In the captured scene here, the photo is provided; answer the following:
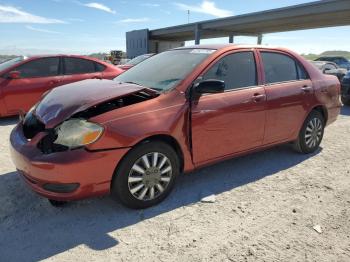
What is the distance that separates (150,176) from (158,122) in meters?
0.54

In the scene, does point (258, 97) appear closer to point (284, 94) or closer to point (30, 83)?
point (284, 94)

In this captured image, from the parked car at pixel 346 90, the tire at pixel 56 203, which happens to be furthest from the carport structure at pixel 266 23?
the tire at pixel 56 203

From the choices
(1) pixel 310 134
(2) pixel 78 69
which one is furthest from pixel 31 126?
(2) pixel 78 69

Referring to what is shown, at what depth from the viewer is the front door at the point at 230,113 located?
11.9ft

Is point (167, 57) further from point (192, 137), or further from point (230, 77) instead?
point (192, 137)

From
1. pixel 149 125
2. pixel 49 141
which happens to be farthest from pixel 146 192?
pixel 49 141

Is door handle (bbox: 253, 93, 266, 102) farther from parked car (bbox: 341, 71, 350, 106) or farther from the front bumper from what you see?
parked car (bbox: 341, 71, 350, 106)

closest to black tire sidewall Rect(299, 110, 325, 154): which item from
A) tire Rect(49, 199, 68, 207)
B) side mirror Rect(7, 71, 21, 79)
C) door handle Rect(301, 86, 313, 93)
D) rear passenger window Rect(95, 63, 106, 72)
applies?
door handle Rect(301, 86, 313, 93)

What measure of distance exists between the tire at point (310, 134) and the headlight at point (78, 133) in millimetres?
3193

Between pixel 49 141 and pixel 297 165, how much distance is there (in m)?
3.31

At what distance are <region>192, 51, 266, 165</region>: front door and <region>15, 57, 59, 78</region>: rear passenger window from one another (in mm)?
5046

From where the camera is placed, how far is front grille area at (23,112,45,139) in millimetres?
3351

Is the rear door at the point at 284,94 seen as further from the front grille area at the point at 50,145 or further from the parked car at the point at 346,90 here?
the parked car at the point at 346,90

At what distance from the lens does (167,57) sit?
4.39 m
